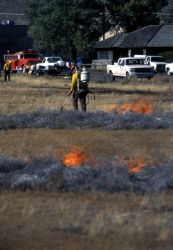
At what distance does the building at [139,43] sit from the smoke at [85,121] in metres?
54.7

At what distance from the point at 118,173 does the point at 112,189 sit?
1.25 ft

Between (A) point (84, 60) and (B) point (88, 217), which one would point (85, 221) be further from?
(A) point (84, 60)

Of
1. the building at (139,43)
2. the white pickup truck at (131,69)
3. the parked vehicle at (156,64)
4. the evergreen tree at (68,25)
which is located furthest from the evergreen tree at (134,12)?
the white pickup truck at (131,69)

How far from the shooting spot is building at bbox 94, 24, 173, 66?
76981mm

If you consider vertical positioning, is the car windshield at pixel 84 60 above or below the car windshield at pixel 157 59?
below

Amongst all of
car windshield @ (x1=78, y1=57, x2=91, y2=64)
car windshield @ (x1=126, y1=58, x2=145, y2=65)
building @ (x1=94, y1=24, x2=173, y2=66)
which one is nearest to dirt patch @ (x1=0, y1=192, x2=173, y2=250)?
car windshield @ (x1=126, y1=58, x2=145, y2=65)

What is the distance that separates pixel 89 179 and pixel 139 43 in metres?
66.8

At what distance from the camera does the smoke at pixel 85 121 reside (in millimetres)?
21609

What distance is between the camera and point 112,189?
473 inches

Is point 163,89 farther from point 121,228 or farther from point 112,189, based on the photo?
point 121,228

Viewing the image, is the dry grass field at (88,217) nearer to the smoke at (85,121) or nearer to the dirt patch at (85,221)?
the dirt patch at (85,221)

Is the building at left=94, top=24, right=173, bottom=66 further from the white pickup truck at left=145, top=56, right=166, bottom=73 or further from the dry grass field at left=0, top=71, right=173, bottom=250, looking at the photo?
the dry grass field at left=0, top=71, right=173, bottom=250

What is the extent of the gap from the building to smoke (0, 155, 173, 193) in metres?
64.3

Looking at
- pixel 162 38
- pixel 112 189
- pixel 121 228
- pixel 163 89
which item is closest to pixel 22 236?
pixel 121 228
